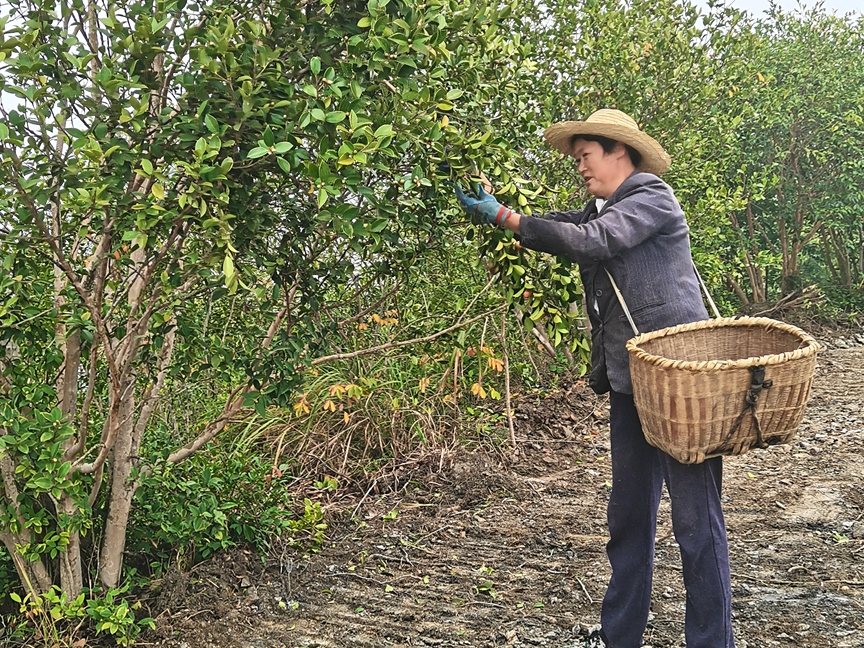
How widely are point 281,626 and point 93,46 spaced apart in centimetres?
236

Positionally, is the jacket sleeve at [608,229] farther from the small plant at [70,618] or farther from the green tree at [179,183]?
the small plant at [70,618]

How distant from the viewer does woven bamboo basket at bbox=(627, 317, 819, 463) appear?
2.47 m

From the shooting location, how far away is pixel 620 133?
9.55ft

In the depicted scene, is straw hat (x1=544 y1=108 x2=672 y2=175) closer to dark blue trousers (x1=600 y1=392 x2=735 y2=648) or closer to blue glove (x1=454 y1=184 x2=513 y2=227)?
blue glove (x1=454 y1=184 x2=513 y2=227)

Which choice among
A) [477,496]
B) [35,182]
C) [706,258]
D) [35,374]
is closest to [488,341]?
[477,496]

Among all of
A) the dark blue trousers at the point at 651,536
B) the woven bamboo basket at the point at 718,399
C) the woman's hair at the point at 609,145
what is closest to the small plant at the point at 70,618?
the dark blue trousers at the point at 651,536

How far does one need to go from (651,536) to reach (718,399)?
2.47 feet

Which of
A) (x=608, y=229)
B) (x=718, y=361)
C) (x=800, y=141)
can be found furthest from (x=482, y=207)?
(x=800, y=141)

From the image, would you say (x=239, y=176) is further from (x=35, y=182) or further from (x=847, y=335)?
(x=847, y=335)

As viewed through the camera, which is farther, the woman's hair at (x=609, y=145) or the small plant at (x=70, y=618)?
the woman's hair at (x=609, y=145)

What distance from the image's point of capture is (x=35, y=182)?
7.47 ft

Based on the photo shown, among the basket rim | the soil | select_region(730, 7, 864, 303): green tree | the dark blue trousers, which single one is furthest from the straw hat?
select_region(730, 7, 864, 303): green tree

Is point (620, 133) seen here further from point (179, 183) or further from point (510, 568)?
point (510, 568)

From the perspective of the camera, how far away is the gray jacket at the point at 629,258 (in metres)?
2.71
